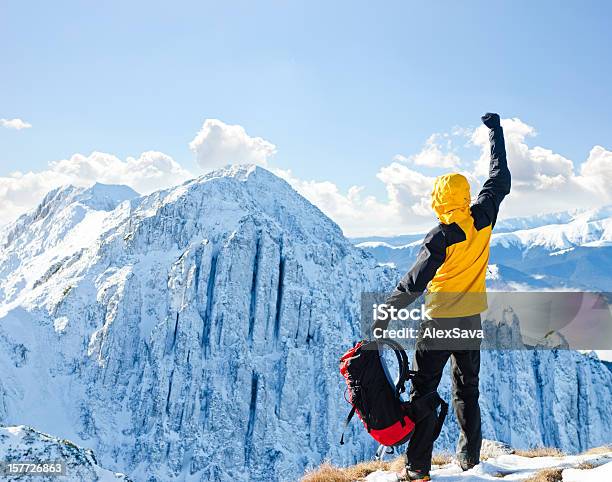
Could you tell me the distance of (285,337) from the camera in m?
110

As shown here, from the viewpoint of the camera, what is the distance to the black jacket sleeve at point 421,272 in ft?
18.6

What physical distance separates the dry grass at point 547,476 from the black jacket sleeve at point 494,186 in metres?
3.10

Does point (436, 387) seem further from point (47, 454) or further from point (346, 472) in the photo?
point (47, 454)

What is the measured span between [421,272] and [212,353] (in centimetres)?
10554

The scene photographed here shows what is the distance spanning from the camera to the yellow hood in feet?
19.6

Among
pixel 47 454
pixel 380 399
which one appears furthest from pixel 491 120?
pixel 47 454

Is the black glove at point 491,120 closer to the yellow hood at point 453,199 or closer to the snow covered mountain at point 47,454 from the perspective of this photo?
the yellow hood at point 453,199

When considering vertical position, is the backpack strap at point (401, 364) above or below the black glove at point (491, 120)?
below

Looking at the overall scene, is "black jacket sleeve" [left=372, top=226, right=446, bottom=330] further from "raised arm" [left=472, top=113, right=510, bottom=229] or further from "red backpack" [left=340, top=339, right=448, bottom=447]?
"raised arm" [left=472, top=113, right=510, bottom=229]

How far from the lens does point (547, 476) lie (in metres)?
5.84

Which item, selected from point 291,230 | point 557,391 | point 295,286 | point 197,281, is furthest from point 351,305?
point 557,391

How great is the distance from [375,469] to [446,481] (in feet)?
5.96

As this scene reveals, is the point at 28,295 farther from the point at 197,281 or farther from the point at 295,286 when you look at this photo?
the point at 295,286

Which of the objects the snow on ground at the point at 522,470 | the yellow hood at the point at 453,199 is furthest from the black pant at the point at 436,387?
the yellow hood at the point at 453,199
